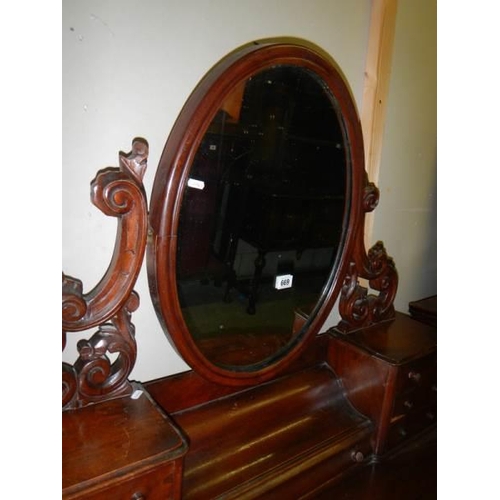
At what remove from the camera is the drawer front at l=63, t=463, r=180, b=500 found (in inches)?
24.4

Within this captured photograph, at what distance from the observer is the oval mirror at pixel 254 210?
0.82 meters

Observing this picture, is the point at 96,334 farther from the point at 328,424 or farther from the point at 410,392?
the point at 410,392

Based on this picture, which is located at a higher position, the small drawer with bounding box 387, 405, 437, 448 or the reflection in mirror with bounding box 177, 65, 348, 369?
the reflection in mirror with bounding box 177, 65, 348, 369

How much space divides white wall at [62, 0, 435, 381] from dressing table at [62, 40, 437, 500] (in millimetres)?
63

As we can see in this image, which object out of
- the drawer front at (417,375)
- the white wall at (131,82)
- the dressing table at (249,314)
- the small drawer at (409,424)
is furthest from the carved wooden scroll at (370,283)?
the white wall at (131,82)

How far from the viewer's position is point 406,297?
5.87ft

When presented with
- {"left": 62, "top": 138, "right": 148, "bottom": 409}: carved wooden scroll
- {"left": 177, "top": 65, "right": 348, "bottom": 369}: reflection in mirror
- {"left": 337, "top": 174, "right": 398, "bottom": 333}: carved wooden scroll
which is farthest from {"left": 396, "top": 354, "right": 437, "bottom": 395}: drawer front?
{"left": 62, "top": 138, "right": 148, "bottom": 409}: carved wooden scroll

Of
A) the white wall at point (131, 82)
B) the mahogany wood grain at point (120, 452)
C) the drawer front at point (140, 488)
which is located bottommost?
the drawer front at point (140, 488)

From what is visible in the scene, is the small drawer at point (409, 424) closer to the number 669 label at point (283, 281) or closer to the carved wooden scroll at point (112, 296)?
the number 669 label at point (283, 281)

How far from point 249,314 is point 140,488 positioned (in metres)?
0.46

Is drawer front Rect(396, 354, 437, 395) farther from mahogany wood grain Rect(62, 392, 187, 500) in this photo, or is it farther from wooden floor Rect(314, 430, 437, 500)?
mahogany wood grain Rect(62, 392, 187, 500)

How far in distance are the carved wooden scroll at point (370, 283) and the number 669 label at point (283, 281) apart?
0.77 ft
